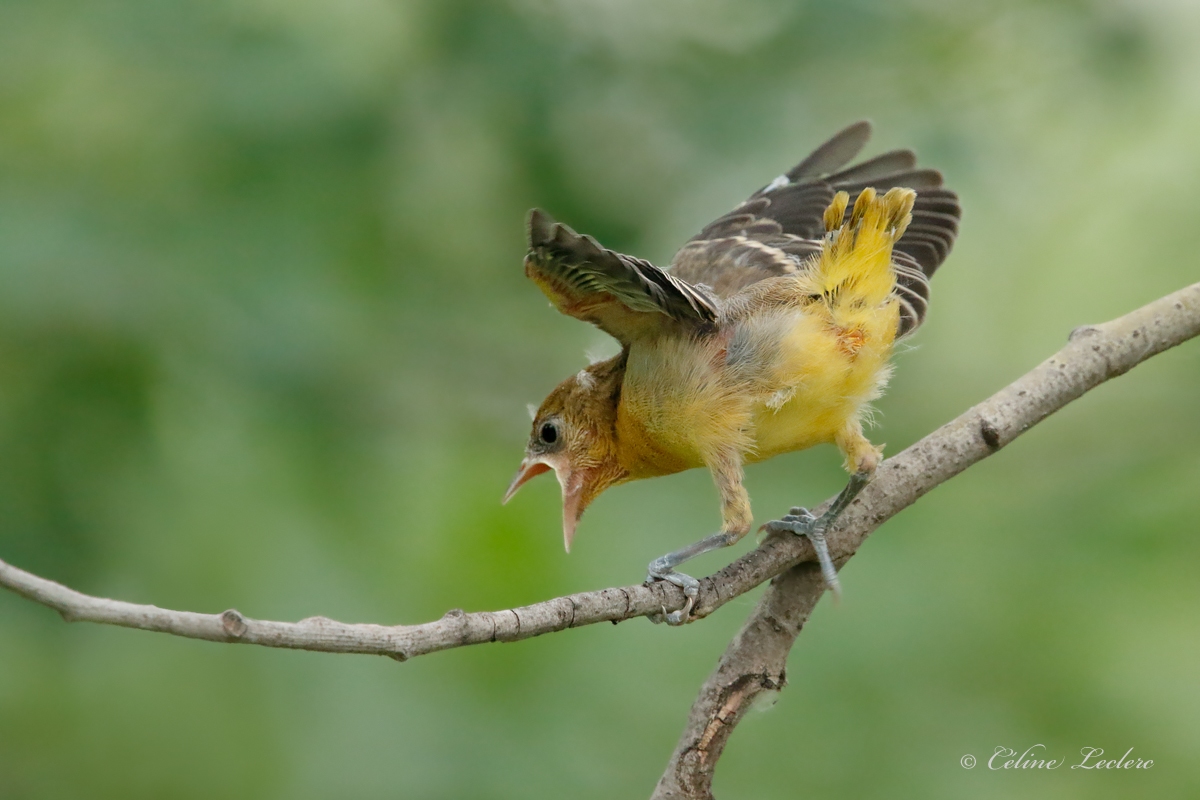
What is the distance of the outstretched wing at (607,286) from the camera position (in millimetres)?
3295

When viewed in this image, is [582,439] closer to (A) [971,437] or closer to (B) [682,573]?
(B) [682,573]

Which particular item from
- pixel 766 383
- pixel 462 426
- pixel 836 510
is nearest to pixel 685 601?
pixel 836 510

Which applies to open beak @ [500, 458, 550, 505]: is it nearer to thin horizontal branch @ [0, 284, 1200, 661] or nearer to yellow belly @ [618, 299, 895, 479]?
yellow belly @ [618, 299, 895, 479]

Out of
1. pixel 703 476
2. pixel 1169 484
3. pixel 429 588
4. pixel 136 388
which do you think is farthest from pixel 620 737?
pixel 1169 484

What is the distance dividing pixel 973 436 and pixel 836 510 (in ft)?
1.61

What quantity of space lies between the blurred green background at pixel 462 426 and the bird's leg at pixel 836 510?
2.76ft

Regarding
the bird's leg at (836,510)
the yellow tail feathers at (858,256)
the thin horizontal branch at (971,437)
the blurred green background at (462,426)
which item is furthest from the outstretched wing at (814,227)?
the thin horizontal branch at (971,437)

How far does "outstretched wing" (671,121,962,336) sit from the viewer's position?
4765mm

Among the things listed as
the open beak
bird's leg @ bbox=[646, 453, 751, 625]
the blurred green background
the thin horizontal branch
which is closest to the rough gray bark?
the thin horizontal branch

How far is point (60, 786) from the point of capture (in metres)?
4.35

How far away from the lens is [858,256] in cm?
412

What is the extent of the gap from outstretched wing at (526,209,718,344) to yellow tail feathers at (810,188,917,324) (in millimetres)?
430

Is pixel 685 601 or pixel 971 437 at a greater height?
pixel 971 437

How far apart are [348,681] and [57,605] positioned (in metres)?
2.53
